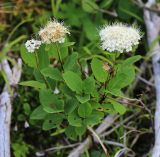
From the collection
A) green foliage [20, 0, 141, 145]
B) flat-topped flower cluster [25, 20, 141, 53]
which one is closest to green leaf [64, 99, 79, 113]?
green foliage [20, 0, 141, 145]

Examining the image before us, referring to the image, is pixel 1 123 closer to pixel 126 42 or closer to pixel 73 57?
pixel 73 57

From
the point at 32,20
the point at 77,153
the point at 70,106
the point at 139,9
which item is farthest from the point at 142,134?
the point at 32,20

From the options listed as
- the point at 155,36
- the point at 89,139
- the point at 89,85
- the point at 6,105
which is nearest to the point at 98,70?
the point at 89,85

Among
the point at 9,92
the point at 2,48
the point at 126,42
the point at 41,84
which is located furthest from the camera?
the point at 2,48

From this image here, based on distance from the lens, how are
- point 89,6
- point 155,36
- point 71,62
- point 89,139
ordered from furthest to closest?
point 89,6, point 155,36, point 89,139, point 71,62

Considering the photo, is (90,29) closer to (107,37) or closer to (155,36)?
(155,36)

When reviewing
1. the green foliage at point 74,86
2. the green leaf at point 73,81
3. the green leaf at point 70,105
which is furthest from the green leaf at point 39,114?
the green leaf at point 73,81

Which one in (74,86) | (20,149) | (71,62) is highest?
(71,62)
